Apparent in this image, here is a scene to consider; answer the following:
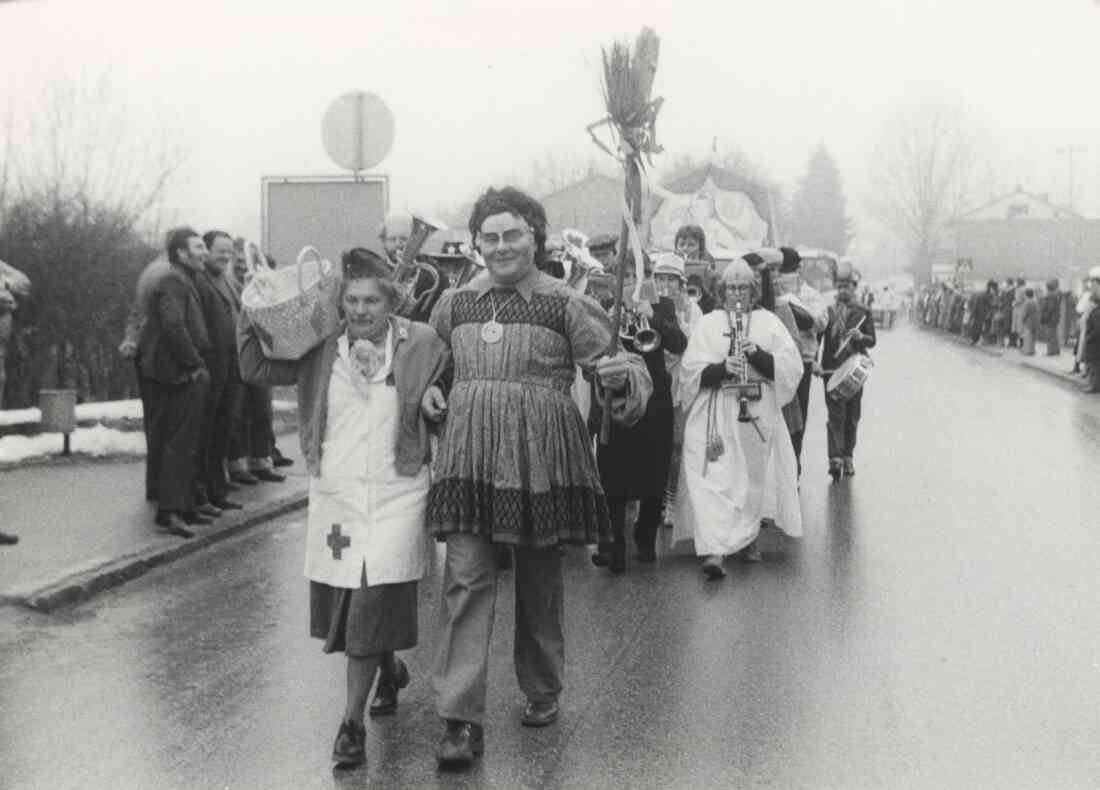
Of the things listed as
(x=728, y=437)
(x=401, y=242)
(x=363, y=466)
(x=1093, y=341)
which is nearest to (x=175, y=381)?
(x=401, y=242)

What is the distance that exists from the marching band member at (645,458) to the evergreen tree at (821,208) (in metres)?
116

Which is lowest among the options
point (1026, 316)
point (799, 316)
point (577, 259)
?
point (1026, 316)

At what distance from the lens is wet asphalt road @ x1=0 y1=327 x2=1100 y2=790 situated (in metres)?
4.88

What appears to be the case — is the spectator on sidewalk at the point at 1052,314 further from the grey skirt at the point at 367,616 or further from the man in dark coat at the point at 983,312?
the grey skirt at the point at 367,616

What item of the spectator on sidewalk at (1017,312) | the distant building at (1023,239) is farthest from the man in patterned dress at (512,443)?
the distant building at (1023,239)

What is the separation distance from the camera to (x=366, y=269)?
5.19m

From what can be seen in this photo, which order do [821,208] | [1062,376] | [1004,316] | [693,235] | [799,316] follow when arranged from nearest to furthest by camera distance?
[693,235] < [799,316] < [1062,376] < [1004,316] < [821,208]

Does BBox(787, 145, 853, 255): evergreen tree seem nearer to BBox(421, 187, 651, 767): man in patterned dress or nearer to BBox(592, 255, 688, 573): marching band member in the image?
BBox(592, 255, 688, 573): marching band member

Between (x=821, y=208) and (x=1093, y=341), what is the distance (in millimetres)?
104421

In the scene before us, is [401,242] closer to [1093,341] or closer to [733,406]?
[733,406]

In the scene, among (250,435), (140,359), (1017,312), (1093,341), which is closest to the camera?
(140,359)

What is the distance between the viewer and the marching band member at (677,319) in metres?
8.91

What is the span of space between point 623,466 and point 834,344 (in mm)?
4885

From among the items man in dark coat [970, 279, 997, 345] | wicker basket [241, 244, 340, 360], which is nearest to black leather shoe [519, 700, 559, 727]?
wicker basket [241, 244, 340, 360]
